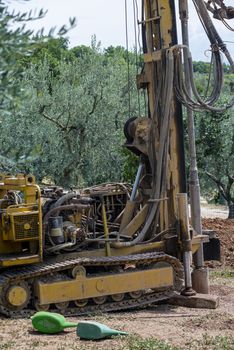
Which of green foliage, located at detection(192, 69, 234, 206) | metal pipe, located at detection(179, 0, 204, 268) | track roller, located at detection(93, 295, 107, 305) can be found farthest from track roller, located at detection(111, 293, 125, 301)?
green foliage, located at detection(192, 69, 234, 206)

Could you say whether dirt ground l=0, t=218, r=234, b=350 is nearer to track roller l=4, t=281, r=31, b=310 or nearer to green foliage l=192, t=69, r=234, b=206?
track roller l=4, t=281, r=31, b=310

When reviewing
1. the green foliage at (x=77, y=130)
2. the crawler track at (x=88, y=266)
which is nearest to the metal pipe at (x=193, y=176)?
the crawler track at (x=88, y=266)

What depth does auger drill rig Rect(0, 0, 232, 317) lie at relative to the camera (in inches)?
430

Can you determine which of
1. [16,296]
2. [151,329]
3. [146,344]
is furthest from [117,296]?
[146,344]

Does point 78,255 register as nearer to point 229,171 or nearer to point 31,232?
point 31,232

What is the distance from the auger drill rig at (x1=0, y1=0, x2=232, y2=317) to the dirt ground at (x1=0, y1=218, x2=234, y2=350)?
1.36ft

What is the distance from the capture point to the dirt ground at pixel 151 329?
343 inches

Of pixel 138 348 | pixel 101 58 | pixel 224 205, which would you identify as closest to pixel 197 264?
pixel 138 348

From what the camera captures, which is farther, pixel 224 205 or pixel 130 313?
pixel 224 205

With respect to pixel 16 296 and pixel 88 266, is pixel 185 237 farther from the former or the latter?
pixel 16 296

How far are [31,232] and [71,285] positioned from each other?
923mm

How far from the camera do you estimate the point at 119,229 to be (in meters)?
12.4

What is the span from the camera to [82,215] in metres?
11.7

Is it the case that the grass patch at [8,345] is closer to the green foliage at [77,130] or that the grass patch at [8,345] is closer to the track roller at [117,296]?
the track roller at [117,296]
